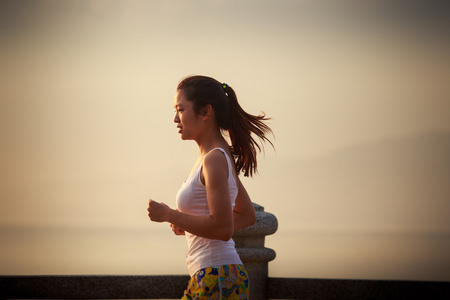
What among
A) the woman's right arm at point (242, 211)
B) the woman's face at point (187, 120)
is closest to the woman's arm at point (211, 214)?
the woman's face at point (187, 120)

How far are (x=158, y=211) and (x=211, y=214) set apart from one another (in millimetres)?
252

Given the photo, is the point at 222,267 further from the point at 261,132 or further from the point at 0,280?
the point at 0,280

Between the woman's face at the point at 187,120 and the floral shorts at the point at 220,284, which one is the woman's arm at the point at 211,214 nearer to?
the floral shorts at the point at 220,284

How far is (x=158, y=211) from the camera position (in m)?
2.88

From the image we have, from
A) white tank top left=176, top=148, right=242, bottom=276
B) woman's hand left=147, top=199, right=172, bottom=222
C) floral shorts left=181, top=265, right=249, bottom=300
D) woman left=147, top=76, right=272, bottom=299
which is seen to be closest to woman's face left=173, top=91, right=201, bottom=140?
woman left=147, top=76, right=272, bottom=299

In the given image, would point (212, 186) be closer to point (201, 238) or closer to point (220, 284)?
point (201, 238)

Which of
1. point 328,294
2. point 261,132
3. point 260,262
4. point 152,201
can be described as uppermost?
point 261,132

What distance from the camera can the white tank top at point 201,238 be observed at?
2975 millimetres

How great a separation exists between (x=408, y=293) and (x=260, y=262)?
6.46 ft

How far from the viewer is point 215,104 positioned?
318 centimetres

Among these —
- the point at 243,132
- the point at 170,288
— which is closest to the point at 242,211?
the point at 243,132

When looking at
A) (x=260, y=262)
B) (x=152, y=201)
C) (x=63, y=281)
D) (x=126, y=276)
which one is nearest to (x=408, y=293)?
(x=260, y=262)

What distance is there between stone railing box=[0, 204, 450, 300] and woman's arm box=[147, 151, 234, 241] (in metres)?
3.89

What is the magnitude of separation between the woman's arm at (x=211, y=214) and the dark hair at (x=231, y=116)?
413 mm
